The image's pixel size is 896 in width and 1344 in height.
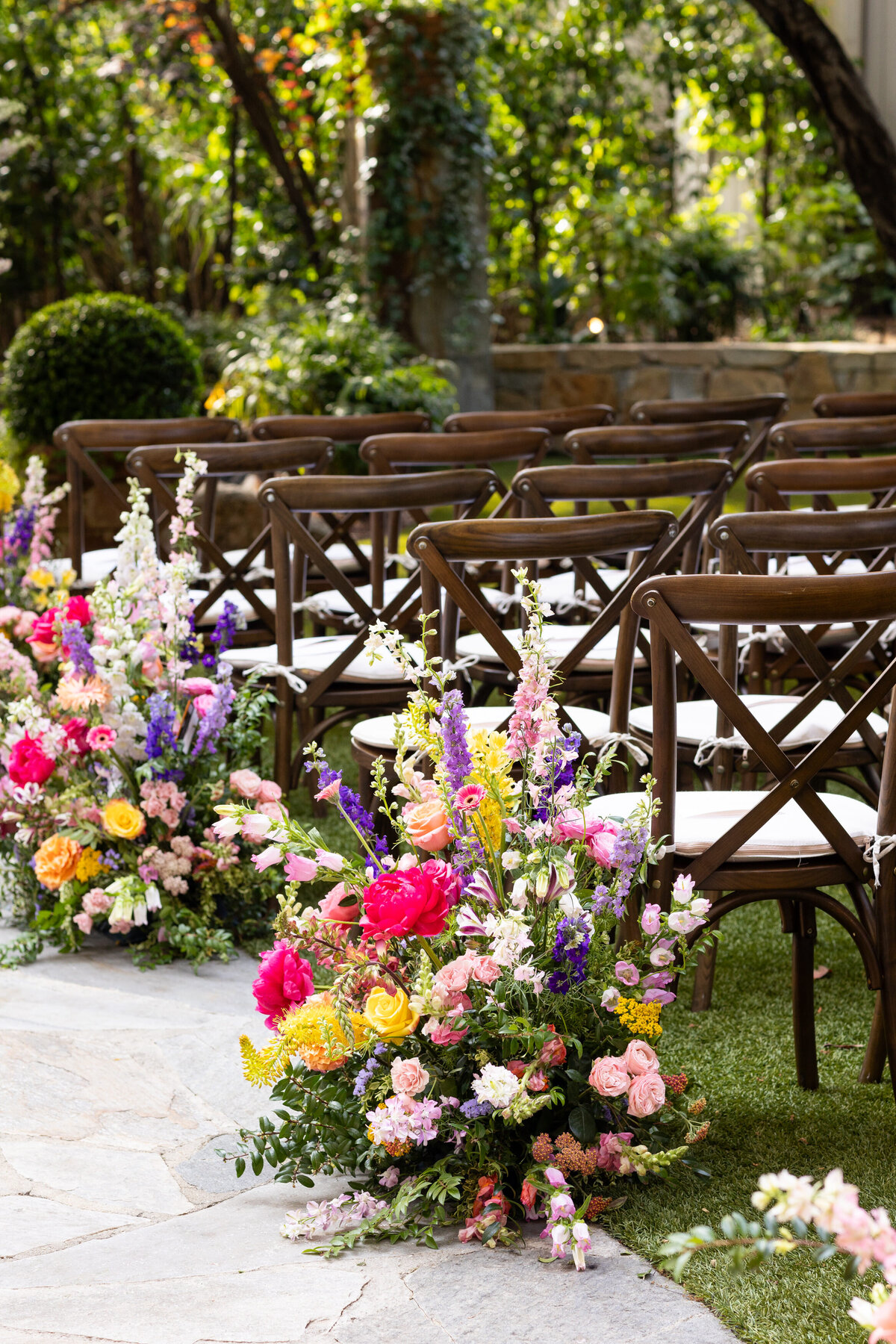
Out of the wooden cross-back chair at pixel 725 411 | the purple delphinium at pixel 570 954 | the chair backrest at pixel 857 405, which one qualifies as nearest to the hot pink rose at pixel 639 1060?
the purple delphinium at pixel 570 954

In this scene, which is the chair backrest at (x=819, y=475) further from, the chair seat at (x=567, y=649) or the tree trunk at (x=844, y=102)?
the tree trunk at (x=844, y=102)

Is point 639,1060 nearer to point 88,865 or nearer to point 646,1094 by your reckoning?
point 646,1094

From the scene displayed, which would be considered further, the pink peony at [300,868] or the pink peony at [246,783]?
the pink peony at [246,783]

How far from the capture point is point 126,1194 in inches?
70.2

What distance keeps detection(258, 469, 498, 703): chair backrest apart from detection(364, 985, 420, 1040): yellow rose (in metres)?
1.35

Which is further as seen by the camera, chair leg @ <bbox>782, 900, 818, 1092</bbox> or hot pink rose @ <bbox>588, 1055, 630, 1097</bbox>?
chair leg @ <bbox>782, 900, 818, 1092</bbox>

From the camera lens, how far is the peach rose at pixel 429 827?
1748 millimetres

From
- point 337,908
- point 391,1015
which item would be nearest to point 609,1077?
point 391,1015

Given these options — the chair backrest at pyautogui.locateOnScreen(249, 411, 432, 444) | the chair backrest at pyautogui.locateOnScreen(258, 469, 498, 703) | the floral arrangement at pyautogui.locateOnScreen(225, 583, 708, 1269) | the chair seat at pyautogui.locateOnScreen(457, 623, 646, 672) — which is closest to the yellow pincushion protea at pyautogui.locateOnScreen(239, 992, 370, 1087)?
the floral arrangement at pyautogui.locateOnScreen(225, 583, 708, 1269)

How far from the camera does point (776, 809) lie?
1.93m

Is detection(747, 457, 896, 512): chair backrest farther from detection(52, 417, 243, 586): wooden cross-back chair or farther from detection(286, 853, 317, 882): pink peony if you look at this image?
detection(52, 417, 243, 586): wooden cross-back chair

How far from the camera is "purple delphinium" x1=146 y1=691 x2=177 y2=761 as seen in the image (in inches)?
Answer: 106

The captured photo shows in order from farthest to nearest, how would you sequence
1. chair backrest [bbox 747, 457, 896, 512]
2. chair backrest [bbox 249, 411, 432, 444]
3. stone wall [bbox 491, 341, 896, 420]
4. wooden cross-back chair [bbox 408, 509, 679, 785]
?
1. stone wall [bbox 491, 341, 896, 420]
2. chair backrest [bbox 249, 411, 432, 444]
3. chair backrest [bbox 747, 457, 896, 512]
4. wooden cross-back chair [bbox 408, 509, 679, 785]

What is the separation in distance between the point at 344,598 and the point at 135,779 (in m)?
0.68
